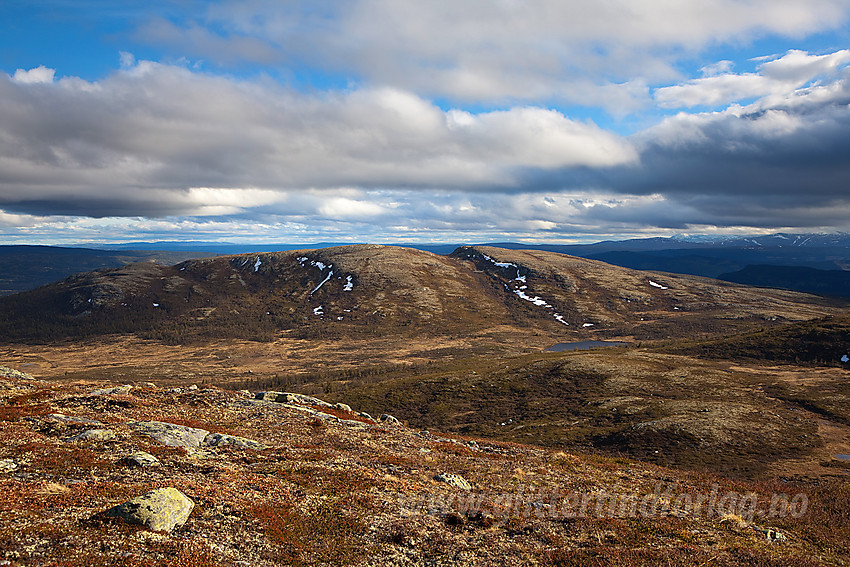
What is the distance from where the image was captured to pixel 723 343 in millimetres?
141625

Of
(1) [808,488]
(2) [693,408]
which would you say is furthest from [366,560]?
(2) [693,408]

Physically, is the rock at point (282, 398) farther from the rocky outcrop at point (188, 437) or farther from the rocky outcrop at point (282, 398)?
the rocky outcrop at point (188, 437)

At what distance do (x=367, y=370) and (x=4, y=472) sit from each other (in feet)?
494

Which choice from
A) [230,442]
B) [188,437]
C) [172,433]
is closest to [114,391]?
[172,433]

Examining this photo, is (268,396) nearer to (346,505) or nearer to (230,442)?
(230,442)

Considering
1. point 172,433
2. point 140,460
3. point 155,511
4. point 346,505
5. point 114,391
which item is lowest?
point 114,391

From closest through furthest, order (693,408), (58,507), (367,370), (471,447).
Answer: (58,507)
(471,447)
(693,408)
(367,370)

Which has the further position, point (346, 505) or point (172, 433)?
point (172, 433)

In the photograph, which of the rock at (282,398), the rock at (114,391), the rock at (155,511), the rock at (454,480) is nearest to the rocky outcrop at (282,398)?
the rock at (282,398)

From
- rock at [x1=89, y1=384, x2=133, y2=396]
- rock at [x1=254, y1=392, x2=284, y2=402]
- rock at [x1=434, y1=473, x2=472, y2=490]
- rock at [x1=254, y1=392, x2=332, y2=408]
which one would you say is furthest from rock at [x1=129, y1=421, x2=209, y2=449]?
rock at [x1=254, y1=392, x2=332, y2=408]

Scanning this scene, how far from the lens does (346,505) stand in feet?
74.0

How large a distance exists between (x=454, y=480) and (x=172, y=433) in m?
21.9

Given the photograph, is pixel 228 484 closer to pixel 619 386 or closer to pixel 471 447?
pixel 471 447

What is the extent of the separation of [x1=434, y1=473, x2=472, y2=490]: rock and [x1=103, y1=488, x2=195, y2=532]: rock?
52.4 ft
